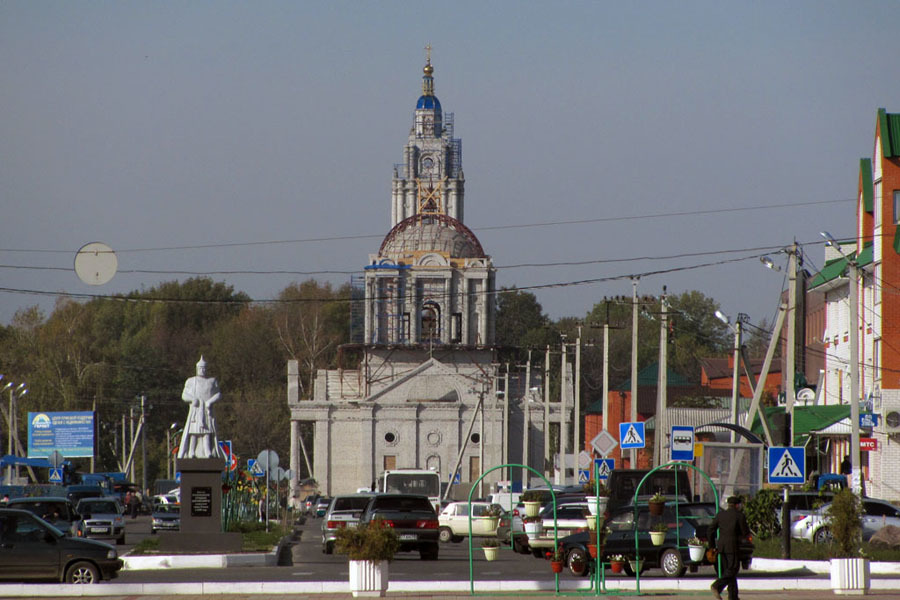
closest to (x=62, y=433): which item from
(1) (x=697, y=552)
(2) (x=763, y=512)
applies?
(2) (x=763, y=512)

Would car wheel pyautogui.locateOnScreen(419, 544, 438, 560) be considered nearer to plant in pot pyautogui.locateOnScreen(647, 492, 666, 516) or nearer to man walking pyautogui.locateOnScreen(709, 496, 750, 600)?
plant in pot pyautogui.locateOnScreen(647, 492, 666, 516)

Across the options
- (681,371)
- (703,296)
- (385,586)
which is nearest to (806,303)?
(385,586)

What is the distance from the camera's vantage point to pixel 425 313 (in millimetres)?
103688

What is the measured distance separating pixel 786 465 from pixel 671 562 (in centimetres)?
317

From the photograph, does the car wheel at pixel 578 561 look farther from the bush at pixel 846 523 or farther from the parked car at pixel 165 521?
the parked car at pixel 165 521

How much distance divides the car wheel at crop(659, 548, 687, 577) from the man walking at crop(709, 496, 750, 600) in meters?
3.53

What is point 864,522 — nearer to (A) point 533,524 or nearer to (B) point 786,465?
(B) point 786,465

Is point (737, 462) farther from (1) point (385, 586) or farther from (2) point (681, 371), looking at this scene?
(2) point (681, 371)

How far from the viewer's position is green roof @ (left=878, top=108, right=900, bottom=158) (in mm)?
52219

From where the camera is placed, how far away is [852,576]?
22.9 meters

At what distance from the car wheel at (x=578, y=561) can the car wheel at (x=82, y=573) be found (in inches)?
291

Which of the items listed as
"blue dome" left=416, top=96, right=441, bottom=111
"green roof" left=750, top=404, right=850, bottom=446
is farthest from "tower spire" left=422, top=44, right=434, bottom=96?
"green roof" left=750, top=404, right=850, bottom=446

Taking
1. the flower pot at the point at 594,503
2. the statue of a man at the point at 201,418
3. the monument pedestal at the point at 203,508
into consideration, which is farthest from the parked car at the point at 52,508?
the flower pot at the point at 594,503

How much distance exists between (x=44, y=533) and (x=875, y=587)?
12.8 m
